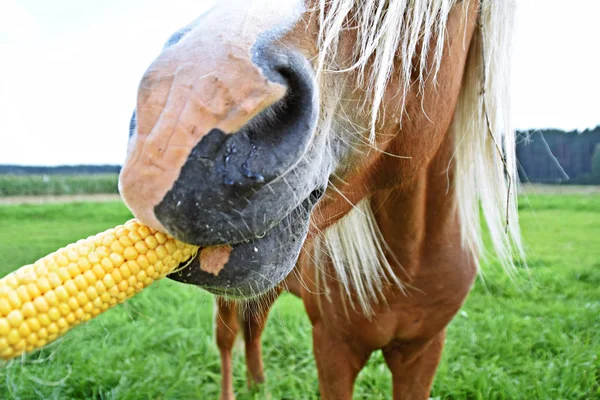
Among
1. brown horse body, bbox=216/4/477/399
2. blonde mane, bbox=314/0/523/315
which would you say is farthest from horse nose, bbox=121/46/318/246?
brown horse body, bbox=216/4/477/399

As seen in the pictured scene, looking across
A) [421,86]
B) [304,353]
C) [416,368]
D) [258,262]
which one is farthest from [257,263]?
[304,353]

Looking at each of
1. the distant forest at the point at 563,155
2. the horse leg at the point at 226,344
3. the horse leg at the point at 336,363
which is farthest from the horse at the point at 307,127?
the horse leg at the point at 226,344

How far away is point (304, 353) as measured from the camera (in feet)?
14.7

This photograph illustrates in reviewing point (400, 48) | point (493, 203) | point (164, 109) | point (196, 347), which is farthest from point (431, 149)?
point (196, 347)

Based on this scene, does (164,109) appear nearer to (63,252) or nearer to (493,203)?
(63,252)

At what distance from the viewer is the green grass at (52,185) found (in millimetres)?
12758

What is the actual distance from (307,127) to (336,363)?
1.67 meters

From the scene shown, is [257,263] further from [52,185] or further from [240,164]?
[52,185]

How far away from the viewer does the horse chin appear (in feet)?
3.41

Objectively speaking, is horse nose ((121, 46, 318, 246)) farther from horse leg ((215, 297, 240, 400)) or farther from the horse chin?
horse leg ((215, 297, 240, 400))

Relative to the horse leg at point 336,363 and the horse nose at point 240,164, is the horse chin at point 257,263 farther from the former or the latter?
the horse leg at point 336,363

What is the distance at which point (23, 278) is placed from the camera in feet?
3.23

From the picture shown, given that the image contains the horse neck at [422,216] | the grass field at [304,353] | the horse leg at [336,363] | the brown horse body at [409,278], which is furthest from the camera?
the grass field at [304,353]

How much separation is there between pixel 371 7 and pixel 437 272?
1346 mm
